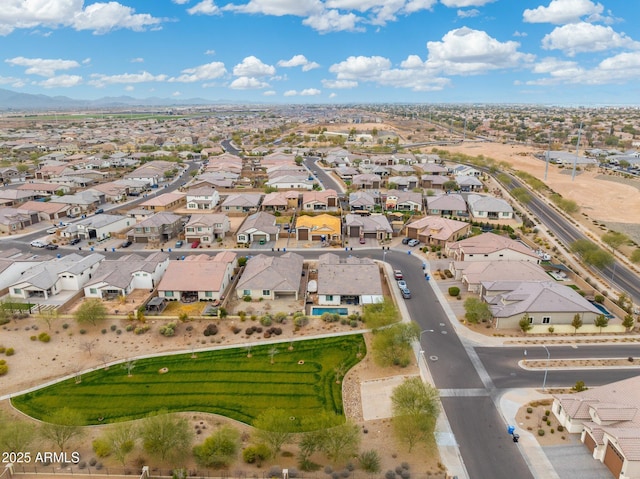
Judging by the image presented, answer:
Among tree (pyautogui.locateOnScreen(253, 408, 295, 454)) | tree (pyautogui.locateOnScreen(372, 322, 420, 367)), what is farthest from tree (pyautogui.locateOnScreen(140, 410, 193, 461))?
tree (pyautogui.locateOnScreen(372, 322, 420, 367))

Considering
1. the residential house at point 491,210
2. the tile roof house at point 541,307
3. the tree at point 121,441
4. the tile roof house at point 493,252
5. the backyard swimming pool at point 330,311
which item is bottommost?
the tree at point 121,441

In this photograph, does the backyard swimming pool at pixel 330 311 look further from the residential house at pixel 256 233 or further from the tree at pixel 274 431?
the residential house at pixel 256 233

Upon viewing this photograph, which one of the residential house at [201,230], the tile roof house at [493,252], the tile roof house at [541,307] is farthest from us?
the residential house at [201,230]

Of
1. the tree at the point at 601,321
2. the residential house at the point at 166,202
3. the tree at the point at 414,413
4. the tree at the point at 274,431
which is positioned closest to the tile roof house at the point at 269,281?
the tree at the point at 274,431

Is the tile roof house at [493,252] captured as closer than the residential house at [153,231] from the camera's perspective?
Yes

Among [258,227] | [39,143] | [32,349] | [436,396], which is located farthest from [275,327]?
[39,143]

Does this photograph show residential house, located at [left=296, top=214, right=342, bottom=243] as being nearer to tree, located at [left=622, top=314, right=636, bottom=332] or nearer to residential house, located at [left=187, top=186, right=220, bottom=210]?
residential house, located at [left=187, top=186, right=220, bottom=210]

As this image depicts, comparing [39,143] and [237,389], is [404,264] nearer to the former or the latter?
[237,389]

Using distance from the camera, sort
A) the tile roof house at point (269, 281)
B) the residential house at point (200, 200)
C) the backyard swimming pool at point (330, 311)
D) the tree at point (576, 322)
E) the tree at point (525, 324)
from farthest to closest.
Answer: the residential house at point (200, 200), the tile roof house at point (269, 281), the backyard swimming pool at point (330, 311), the tree at point (576, 322), the tree at point (525, 324)
